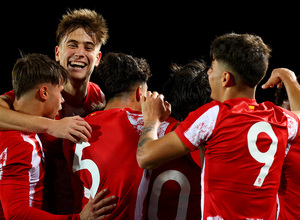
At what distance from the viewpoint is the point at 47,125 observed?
65.4 inches

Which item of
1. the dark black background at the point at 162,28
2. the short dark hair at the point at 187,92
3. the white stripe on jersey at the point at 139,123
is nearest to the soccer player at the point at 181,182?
the short dark hair at the point at 187,92

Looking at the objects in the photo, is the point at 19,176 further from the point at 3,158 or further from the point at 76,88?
the point at 76,88

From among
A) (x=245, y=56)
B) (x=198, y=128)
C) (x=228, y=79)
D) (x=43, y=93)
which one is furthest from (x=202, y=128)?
(x=43, y=93)

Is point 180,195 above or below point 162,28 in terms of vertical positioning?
below

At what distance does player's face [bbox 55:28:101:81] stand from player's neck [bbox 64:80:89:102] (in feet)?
0.15

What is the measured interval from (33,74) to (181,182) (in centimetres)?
93

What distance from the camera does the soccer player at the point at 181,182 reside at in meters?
1.72

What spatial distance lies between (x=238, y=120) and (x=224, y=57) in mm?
295

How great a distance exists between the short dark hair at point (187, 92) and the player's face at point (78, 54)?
78 cm

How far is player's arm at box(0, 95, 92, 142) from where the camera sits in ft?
5.19

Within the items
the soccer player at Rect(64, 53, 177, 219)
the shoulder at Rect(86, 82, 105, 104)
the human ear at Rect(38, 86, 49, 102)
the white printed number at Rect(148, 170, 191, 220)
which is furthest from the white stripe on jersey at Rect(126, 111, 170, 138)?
the shoulder at Rect(86, 82, 105, 104)

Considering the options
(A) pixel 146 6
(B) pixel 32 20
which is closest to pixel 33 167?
(B) pixel 32 20

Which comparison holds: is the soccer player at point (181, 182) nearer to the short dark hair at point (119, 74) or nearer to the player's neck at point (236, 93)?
the short dark hair at point (119, 74)

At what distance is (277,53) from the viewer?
4426 millimetres
